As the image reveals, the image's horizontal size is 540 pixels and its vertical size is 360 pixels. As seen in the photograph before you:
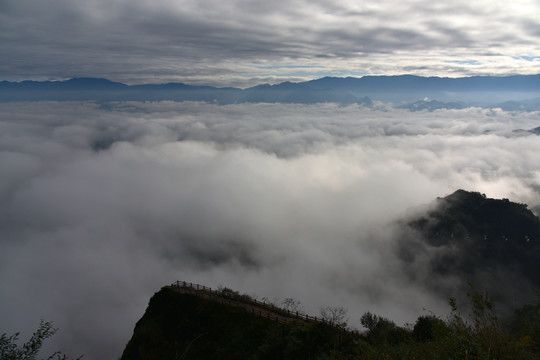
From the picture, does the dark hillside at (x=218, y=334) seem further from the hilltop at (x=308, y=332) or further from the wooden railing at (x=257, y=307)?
the wooden railing at (x=257, y=307)

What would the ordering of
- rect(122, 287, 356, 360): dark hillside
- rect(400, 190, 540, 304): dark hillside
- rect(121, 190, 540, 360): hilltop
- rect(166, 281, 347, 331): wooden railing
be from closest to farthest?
rect(121, 190, 540, 360): hilltop → rect(122, 287, 356, 360): dark hillside → rect(166, 281, 347, 331): wooden railing → rect(400, 190, 540, 304): dark hillside

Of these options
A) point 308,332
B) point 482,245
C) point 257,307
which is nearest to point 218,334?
point 257,307

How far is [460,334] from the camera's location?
19828mm

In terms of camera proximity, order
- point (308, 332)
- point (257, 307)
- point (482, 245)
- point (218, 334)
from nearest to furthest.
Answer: point (308, 332)
point (218, 334)
point (257, 307)
point (482, 245)

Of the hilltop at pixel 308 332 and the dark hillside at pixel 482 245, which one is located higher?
the hilltop at pixel 308 332

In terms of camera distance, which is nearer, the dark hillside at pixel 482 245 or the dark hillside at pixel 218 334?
the dark hillside at pixel 218 334

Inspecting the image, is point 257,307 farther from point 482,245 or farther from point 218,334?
point 482,245

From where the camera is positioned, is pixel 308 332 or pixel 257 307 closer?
pixel 308 332

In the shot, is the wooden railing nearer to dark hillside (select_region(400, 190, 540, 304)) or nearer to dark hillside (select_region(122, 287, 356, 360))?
dark hillside (select_region(122, 287, 356, 360))

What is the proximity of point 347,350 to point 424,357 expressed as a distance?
52.0 feet

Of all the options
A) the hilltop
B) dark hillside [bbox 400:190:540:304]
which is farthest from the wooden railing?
dark hillside [bbox 400:190:540:304]

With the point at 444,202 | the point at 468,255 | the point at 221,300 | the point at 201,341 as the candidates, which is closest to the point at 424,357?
the point at 201,341

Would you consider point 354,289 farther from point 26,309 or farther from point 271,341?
point 26,309

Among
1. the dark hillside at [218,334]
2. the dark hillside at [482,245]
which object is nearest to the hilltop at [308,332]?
the dark hillside at [218,334]
